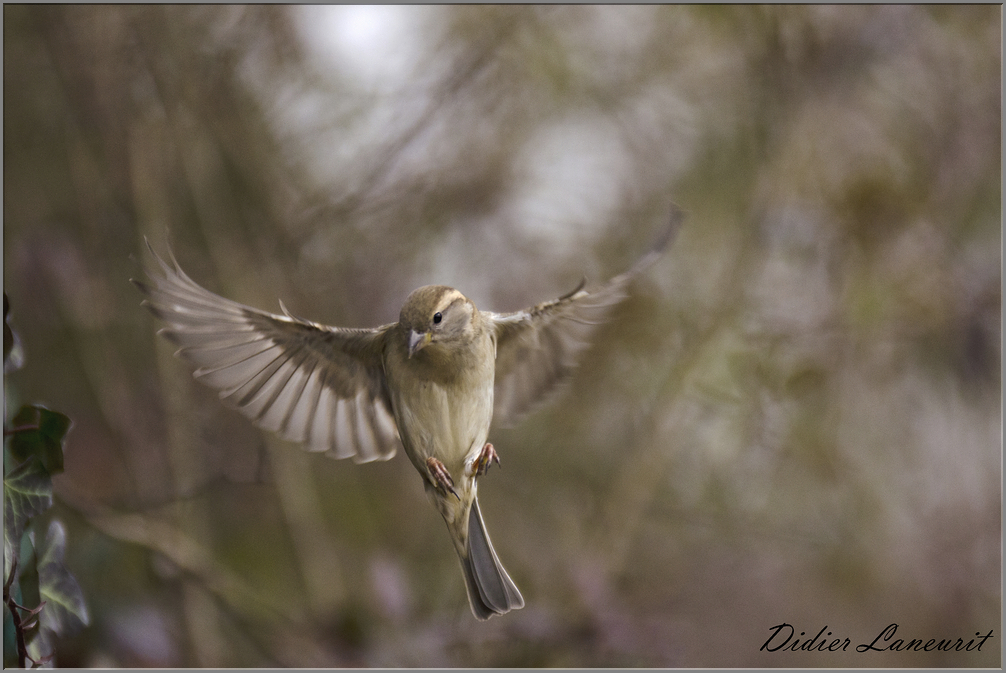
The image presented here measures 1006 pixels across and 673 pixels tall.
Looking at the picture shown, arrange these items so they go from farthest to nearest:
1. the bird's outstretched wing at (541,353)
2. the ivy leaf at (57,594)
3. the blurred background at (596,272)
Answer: the blurred background at (596,272) < the bird's outstretched wing at (541,353) < the ivy leaf at (57,594)

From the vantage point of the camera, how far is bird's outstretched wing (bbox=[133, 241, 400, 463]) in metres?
1.42

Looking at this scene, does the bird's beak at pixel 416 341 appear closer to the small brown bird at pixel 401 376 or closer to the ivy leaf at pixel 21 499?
the small brown bird at pixel 401 376

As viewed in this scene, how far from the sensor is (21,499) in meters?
0.99

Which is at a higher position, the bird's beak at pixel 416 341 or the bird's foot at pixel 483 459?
the bird's beak at pixel 416 341

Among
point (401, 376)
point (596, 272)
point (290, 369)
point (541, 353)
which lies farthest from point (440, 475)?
point (596, 272)

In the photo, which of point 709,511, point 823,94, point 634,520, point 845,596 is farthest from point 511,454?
point 823,94

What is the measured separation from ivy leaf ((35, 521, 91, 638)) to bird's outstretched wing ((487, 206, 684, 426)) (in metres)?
0.92

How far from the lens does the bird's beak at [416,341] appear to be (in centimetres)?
118

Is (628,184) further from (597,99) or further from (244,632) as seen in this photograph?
(244,632)

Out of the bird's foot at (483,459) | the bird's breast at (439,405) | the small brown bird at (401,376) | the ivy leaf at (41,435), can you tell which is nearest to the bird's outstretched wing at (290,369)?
the small brown bird at (401,376)

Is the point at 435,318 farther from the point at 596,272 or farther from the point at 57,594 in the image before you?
the point at 596,272

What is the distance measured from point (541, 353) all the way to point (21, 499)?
115 centimetres

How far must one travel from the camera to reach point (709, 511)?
11.0 ft

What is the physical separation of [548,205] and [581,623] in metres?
1.64
